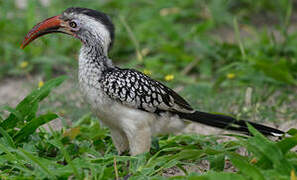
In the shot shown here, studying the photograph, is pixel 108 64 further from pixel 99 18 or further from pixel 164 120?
pixel 164 120

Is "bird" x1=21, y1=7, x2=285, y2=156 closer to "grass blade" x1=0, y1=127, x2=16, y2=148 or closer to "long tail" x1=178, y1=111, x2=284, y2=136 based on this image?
"long tail" x1=178, y1=111, x2=284, y2=136

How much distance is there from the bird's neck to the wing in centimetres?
6

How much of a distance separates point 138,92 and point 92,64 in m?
Answer: 0.37

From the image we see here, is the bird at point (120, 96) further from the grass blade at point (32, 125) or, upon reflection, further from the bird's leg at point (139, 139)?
the grass blade at point (32, 125)

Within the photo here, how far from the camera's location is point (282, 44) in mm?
5473

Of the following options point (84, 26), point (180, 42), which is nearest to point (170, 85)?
point (180, 42)

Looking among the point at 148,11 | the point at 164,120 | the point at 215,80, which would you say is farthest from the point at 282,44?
the point at 164,120

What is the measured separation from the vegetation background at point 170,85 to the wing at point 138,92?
0.32 m

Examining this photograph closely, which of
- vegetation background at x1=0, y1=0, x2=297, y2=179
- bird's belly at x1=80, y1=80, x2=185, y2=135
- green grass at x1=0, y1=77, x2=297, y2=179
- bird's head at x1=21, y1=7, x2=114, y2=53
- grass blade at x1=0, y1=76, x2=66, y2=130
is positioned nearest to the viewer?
green grass at x1=0, y1=77, x2=297, y2=179

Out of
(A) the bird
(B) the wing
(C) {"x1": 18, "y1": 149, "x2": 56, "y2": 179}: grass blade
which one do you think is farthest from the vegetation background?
(B) the wing

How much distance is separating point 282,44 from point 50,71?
2602 mm

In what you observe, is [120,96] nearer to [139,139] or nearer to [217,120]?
[139,139]

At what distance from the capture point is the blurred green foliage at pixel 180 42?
5207 millimetres

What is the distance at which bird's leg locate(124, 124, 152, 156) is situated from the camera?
3.41 metres
